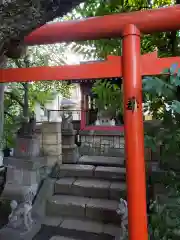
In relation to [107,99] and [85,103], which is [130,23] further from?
[85,103]

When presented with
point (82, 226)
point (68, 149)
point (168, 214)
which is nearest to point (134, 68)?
point (168, 214)

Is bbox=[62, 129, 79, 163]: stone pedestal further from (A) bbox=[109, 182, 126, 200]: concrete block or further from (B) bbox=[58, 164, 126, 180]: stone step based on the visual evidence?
(A) bbox=[109, 182, 126, 200]: concrete block

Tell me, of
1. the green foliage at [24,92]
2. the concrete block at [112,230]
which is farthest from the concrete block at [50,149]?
the concrete block at [112,230]

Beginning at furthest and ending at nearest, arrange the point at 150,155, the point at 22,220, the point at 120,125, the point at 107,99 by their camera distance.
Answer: the point at 120,125 → the point at 150,155 → the point at 107,99 → the point at 22,220

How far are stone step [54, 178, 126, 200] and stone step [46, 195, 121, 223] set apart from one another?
0.29 feet

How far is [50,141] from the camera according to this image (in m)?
4.53

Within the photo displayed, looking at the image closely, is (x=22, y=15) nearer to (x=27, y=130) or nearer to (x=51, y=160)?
(x=27, y=130)

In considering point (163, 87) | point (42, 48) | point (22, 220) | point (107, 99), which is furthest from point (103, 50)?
point (42, 48)

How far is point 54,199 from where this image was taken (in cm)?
404

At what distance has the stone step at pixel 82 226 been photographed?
3491 mm

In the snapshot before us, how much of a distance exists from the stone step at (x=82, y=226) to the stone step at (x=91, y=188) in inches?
18.4

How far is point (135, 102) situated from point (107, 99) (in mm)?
1568

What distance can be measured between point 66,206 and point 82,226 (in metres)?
0.44

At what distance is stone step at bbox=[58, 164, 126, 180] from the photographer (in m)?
4.40
